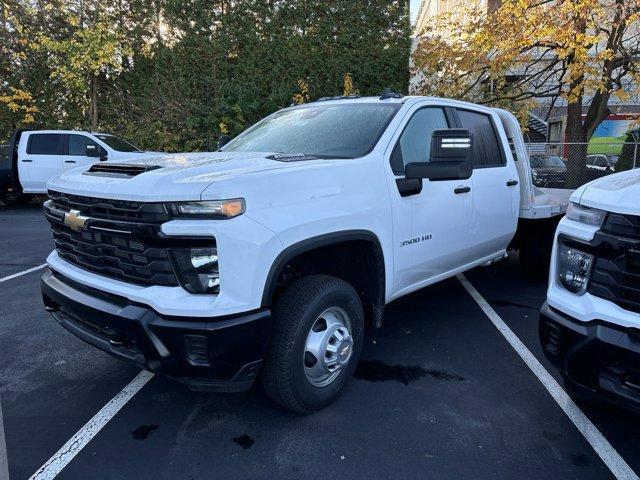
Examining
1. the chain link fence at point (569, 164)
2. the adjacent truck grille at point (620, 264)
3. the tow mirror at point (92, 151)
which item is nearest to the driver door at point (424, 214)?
the adjacent truck grille at point (620, 264)

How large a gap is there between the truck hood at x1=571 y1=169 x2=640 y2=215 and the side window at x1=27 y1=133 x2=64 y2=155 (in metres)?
12.7

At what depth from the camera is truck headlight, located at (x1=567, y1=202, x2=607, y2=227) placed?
247 centimetres

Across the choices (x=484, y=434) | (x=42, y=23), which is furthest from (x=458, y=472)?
(x=42, y=23)

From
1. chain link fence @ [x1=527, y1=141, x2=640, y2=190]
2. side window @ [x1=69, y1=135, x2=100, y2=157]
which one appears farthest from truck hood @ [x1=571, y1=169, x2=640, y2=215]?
side window @ [x1=69, y1=135, x2=100, y2=157]

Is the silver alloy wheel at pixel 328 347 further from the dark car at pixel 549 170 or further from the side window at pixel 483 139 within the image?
the dark car at pixel 549 170

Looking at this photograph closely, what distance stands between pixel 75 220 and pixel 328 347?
1.65 metres

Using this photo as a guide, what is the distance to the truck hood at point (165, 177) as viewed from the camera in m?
2.46

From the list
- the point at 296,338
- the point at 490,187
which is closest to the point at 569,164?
the point at 490,187

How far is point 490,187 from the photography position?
4562 mm

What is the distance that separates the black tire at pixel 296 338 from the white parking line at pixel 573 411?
151 cm

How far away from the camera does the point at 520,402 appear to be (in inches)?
127

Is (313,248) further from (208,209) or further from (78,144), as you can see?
(78,144)

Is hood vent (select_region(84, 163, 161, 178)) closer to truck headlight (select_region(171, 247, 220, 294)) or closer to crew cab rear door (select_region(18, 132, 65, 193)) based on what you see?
truck headlight (select_region(171, 247, 220, 294))

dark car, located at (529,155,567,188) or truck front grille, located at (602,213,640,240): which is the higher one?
truck front grille, located at (602,213,640,240)
